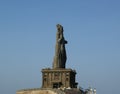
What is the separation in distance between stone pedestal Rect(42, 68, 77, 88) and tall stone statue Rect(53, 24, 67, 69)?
160cm

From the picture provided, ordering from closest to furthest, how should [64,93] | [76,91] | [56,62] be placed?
[64,93], [76,91], [56,62]

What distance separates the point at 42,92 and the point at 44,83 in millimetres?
13448

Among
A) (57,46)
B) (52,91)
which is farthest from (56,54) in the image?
(52,91)

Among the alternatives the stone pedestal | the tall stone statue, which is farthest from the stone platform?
the tall stone statue

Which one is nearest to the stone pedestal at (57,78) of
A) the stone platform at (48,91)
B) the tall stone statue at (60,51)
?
the tall stone statue at (60,51)

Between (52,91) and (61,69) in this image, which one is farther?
(61,69)

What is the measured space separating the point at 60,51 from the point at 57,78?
248 inches

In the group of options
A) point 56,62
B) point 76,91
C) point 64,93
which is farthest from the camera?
point 56,62

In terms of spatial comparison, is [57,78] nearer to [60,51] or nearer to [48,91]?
[60,51]

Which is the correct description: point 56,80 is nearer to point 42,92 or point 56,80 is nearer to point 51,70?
point 51,70

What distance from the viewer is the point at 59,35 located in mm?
94625

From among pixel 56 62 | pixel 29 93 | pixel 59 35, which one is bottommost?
pixel 29 93

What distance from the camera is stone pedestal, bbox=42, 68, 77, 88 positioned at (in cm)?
9112

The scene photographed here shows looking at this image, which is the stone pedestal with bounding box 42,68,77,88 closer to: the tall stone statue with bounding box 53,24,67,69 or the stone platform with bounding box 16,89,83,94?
the tall stone statue with bounding box 53,24,67,69
